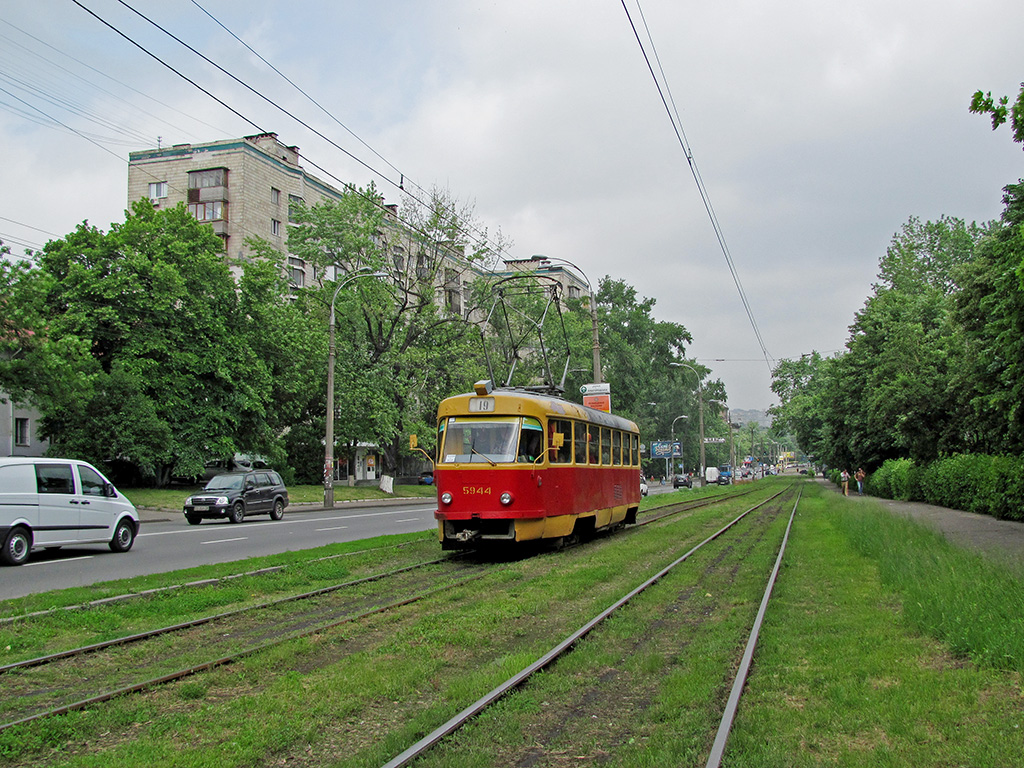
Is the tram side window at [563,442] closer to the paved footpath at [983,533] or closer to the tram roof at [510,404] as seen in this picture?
the tram roof at [510,404]

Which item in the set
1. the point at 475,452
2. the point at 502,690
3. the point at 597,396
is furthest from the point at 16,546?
the point at 597,396

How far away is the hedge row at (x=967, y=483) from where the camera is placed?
23.8 metres

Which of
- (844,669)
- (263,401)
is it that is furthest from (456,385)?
(844,669)

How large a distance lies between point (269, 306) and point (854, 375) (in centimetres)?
3315

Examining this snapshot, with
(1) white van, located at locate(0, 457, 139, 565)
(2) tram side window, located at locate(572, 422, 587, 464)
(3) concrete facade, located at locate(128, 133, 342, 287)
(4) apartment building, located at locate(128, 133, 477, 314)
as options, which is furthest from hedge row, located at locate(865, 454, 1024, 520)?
(3) concrete facade, located at locate(128, 133, 342, 287)

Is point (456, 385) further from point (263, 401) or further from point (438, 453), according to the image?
point (438, 453)

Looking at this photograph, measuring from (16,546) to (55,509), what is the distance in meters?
0.94

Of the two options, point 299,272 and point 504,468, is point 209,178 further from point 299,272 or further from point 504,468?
point 504,468

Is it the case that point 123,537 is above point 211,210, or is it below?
below

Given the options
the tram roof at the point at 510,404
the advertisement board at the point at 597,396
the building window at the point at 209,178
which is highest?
the building window at the point at 209,178

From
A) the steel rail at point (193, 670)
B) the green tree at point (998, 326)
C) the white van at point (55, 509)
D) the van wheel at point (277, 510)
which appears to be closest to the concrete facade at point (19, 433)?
the van wheel at point (277, 510)

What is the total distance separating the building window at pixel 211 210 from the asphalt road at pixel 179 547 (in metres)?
32.7

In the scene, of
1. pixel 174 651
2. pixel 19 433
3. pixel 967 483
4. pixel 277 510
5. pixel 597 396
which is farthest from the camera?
pixel 19 433

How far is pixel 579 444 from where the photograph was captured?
57.5ft
